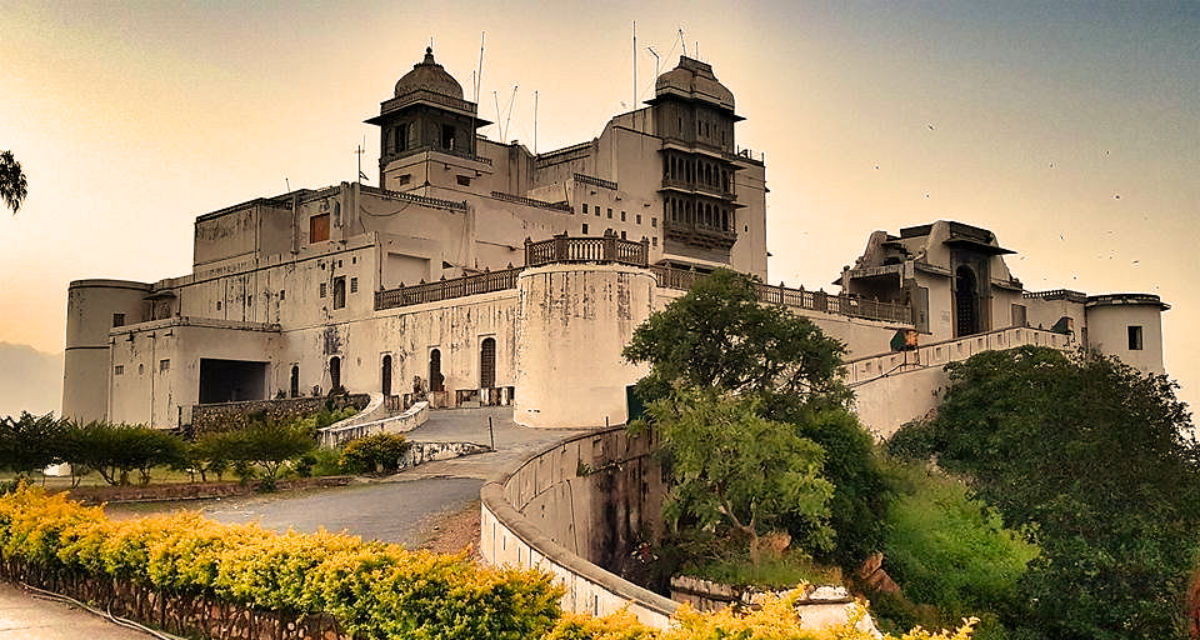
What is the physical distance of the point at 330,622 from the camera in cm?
943

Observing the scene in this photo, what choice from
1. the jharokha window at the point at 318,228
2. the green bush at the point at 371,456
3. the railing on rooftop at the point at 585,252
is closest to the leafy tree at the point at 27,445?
the green bush at the point at 371,456

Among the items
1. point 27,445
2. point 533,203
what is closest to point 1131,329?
point 533,203

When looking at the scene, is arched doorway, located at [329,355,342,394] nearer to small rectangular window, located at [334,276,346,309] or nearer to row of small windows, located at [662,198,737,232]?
small rectangular window, located at [334,276,346,309]

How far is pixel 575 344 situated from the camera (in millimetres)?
32125

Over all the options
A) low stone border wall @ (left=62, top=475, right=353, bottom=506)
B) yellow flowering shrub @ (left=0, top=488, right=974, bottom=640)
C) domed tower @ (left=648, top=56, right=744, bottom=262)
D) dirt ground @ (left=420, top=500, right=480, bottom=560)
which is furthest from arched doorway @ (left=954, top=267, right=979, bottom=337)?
yellow flowering shrub @ (left=0, top=488, right=974, bottom=640)

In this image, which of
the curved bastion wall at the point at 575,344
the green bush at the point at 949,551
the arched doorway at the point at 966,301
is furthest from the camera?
the arched doorway at the point at 966,301

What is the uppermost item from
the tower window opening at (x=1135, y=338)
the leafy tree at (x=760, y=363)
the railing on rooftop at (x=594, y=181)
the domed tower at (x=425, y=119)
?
the domed tower at (x=425, y=119)

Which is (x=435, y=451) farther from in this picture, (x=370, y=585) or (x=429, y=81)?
(x=429, y=81)

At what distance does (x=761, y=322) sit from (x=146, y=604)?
18361mm

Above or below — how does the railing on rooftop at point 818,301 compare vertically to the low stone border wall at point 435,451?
above

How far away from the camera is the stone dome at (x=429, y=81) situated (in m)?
53.2

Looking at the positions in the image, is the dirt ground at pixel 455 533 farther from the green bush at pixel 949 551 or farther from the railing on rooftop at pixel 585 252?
the railing on rooftop at pixel 585 252

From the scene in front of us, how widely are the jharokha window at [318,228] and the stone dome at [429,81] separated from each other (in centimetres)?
840

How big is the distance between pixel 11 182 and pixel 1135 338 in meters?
46.9
